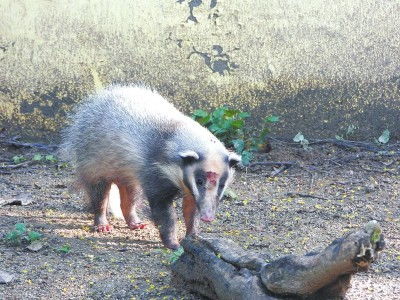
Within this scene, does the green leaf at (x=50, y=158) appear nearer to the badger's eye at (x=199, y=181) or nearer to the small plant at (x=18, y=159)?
the small plant at (x=18, y=159)

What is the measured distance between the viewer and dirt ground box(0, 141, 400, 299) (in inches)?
174

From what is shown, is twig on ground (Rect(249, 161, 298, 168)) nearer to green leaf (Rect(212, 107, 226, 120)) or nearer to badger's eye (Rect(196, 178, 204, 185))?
green leaf (Rect(212, 107, 226, 120))

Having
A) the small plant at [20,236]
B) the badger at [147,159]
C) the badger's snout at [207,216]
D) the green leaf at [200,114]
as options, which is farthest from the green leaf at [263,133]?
the small plant at [20,236]

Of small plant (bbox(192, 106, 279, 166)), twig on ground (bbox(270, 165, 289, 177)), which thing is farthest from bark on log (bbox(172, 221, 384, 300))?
small plant (bbox(192, 106, 279, 166))

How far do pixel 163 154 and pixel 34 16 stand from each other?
2.97 metres

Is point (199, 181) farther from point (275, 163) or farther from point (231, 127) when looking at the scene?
point (231, 127)

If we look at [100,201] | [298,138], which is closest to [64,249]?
[100,201]

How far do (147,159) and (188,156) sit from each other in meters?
0.45

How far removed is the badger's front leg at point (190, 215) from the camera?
554 centimetres

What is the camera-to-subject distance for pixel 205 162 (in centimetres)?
533

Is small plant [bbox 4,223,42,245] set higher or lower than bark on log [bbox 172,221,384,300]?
lower

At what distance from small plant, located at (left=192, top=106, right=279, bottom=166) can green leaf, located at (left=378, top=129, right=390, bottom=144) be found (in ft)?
3.48

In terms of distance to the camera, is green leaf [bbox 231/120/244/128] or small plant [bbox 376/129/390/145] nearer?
green leaf [bbox 231/120/244/128]

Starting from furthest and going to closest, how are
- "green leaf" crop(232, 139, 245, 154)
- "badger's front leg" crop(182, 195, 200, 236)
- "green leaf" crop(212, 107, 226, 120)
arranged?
1. "green leaf" crop(212, 107, 226, 120)
2. "green leaf" crop(232, 139, 245, 154)
3. "badger's front leg" crop(182, 195, 200, 236)
